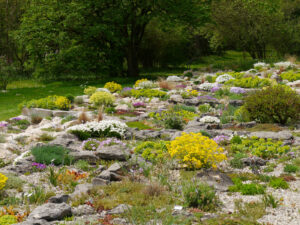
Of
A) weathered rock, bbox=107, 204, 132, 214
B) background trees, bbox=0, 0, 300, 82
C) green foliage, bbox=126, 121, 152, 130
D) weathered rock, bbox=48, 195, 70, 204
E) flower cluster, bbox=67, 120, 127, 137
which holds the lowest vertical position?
weathered rock, bbox=107, 204, 132, 214

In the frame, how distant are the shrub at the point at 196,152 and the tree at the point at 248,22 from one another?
20686 millimetres

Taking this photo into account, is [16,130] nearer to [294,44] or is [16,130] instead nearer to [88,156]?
[88,156]

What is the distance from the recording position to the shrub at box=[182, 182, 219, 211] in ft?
15.2

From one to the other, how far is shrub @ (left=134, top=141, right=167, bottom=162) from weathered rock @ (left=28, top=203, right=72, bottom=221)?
7.54 ft

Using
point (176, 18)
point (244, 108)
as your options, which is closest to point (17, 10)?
point (176, 18)

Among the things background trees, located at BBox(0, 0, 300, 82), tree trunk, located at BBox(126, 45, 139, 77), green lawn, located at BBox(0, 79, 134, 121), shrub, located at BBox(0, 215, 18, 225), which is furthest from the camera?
tree trunk, located at BBox(126, 45, 139, 77)

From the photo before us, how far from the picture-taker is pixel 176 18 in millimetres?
22094

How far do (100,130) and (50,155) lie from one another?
2160mm

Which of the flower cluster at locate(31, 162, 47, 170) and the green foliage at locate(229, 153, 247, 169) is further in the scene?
the green foliage at locate(229, 153, 247, 169)

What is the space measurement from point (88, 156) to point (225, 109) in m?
5.88

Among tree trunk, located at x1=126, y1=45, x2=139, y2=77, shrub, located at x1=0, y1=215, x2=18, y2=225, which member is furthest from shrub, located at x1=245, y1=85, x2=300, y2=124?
tree trunk, located at x1=126, y1=45, x2=139, y2=77

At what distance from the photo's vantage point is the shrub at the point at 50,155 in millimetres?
6414

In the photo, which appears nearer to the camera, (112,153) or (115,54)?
(112,153)

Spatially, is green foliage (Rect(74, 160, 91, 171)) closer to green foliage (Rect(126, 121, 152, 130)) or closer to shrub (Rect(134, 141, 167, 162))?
shrub (Rect(134, 141, 167, 162))
